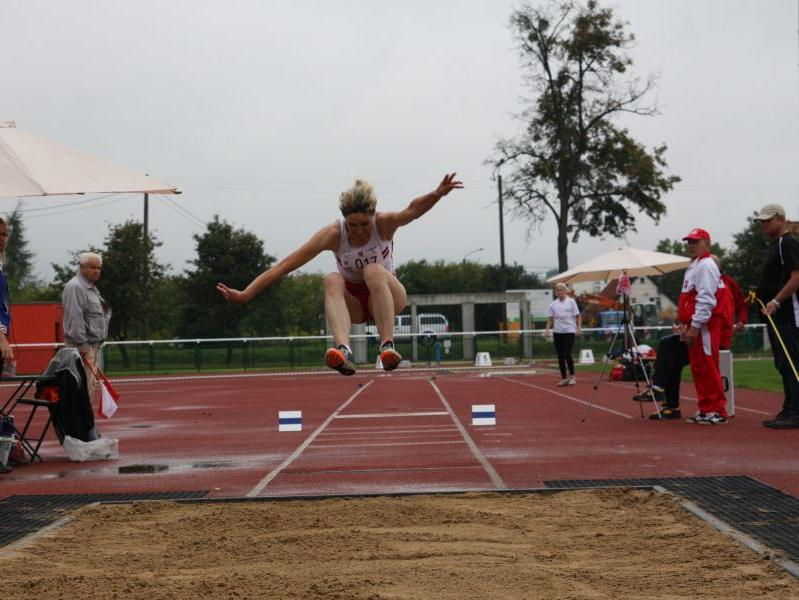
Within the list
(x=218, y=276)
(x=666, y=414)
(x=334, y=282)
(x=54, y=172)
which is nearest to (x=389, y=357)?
(x=334, y=282)

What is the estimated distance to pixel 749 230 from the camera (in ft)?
216

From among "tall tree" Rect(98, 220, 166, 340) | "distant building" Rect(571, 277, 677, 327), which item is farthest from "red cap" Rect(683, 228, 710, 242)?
"distant building" Rect(571, 277, 677, 327)

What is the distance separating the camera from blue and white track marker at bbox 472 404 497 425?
10.6m

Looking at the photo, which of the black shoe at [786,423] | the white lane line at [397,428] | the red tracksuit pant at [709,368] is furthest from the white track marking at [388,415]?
the black shoe at [786,423]

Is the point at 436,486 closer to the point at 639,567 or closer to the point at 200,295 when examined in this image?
the point at 639,567

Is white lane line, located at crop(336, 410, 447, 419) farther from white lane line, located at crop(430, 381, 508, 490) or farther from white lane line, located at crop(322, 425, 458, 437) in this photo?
white lane line, located at crop(322, 425, 458, 437)

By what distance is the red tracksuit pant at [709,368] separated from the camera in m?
10.4

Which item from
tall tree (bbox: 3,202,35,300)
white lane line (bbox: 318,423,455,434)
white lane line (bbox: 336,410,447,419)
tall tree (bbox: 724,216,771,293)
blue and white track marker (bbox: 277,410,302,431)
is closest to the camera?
blue and white track marker (bbox: 277,410,302,431)

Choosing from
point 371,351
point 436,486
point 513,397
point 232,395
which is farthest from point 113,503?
point 371,351

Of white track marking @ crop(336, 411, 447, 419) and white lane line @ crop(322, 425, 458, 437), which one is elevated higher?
white track marking @ crop(336, 411, 447, 419)

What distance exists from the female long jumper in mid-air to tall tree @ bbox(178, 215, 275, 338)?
36809mm

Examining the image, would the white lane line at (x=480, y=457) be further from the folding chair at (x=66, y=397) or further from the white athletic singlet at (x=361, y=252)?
the folding chair at (x=66, y=397)

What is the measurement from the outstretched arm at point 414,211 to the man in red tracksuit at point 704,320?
4.68m

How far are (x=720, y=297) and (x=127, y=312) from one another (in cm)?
3129
